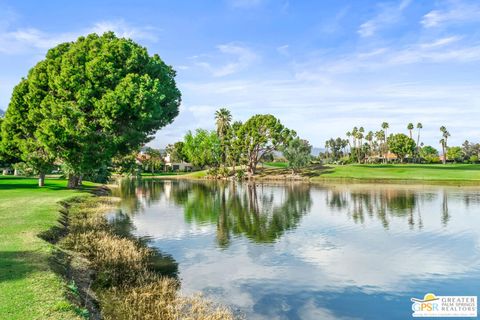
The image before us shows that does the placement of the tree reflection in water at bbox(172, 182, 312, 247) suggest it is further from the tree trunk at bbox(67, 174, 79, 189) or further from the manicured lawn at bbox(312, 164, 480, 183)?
the manicured lawn at bbox(312, 164, 480, 183)

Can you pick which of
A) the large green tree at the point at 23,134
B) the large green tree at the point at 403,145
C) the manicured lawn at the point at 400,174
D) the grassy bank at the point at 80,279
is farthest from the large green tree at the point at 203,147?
the grassy bank at the point at 80,279

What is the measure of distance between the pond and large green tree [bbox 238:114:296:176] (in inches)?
3196

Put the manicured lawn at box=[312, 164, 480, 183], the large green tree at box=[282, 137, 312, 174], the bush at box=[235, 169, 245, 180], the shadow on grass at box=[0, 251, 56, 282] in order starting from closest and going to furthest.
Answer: the shadow on grass at box=[0, 251, 56, 282], the manicured lawn at box=[312, 164, 480, 183], the large green tree at box=[282, 137, 312, 174], the bush at box=[235, 169, 245, 180]

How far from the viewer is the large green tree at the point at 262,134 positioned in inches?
5113

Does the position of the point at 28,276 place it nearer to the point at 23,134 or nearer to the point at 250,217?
the point at 250,217

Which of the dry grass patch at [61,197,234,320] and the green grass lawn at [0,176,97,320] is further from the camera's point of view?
the dry grass patch at [61,197,234,320]

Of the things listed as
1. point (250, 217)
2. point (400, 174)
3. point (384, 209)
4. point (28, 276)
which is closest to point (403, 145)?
point (400, 174)

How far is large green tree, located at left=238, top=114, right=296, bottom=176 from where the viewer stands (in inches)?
5113

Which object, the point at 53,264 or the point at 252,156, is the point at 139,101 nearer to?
the point at 53,264

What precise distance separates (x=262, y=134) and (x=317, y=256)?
10682cm

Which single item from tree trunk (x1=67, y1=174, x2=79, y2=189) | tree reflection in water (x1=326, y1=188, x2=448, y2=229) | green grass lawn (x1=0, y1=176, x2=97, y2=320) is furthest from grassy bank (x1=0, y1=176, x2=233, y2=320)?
tree trunk (x1=67, y1=174, x2=79, y2=189)

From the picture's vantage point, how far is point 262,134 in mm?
132375

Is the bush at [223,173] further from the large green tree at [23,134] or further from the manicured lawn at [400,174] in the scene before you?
the large green tree at [23,134]

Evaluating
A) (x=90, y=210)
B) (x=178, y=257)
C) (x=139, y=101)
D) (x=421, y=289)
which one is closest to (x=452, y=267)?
(x=421, y=289)
